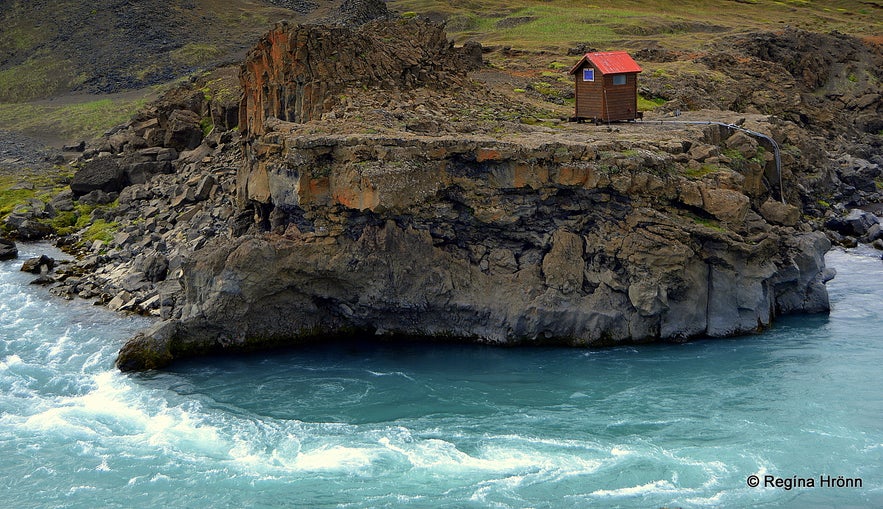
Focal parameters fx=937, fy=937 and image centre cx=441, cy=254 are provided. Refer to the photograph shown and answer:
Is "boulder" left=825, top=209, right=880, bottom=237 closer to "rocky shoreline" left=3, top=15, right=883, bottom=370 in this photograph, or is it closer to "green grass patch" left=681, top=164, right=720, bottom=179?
"rocky shoreline" left=3, top=15, right=883, bottom=370

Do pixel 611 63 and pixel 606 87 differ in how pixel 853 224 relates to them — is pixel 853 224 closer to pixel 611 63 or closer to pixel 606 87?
pixel 606 87

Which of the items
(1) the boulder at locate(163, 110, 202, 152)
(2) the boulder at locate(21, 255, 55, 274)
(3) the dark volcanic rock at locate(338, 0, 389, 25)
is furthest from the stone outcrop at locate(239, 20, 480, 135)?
(3) the dark volcanic rock at locate(338, 0, 389, 25)

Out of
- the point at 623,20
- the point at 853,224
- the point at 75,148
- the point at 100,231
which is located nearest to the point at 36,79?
the point at 75,148

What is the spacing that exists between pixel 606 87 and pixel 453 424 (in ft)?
67.0

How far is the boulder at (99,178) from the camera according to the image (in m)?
54.6

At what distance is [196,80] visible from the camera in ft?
236

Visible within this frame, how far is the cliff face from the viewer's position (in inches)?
1332

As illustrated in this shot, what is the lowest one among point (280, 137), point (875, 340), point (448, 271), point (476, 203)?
point (875, 340)

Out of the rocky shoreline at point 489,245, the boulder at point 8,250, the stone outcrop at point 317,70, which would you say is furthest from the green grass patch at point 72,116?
the rocky shoreline at point 489,245

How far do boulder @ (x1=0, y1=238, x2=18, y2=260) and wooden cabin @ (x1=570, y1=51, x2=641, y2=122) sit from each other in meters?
29.1

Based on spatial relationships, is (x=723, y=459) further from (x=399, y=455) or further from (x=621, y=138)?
(x=621, y=138)

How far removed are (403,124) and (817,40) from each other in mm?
52483

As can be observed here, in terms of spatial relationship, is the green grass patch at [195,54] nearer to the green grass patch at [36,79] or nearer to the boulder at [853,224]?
the green grass patch at [36,79]

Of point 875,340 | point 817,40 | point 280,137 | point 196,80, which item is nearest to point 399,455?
point 280,137
